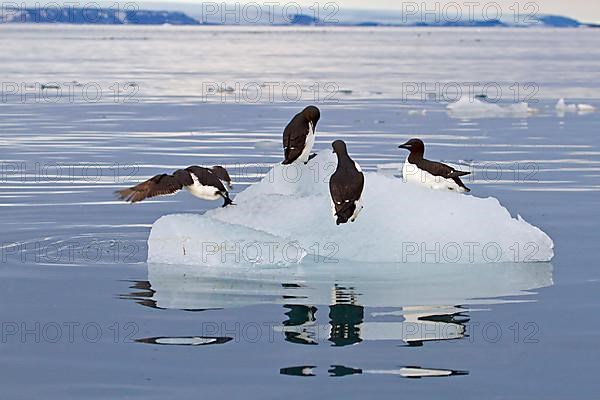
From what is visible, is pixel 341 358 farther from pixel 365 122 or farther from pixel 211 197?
pixel 365 122

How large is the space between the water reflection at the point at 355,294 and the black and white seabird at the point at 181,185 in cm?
57

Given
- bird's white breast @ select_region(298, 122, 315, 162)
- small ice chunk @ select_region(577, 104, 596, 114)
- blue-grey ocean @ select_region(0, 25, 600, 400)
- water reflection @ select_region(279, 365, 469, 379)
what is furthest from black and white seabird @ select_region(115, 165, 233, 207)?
small ice chunk @ select_region(577, 104, 596, 114)

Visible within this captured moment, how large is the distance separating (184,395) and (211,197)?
371 cm

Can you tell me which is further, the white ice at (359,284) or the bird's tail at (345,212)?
the bird's tail at (345,212)

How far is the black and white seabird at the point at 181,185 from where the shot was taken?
899cm

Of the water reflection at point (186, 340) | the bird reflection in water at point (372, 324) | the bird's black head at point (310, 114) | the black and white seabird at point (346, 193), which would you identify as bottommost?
the water reflection at point (186, 340)

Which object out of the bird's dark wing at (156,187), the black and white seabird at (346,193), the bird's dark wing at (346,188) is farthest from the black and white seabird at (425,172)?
the bird's dark wing at (156,187)

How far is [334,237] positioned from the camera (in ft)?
29.8

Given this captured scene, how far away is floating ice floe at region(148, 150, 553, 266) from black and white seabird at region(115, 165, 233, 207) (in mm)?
228

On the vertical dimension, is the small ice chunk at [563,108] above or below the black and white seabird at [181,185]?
above

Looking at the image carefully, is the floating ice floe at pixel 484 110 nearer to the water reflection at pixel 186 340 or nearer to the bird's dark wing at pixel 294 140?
the bird's dark wing at pixel 294 140

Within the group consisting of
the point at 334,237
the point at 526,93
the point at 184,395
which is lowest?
the point at 184,395

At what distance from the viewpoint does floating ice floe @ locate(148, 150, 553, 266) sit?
345 inches

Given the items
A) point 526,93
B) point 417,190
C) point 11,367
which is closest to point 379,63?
point 526,93
